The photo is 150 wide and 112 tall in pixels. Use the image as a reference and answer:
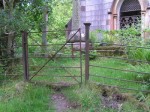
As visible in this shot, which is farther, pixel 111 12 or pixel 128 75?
pixel 111 12

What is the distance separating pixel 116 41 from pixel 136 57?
A: 10.3 feet

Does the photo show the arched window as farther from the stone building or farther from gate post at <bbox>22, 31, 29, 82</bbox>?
gate post at <bbox>22, 31, 29, 82</bbox>

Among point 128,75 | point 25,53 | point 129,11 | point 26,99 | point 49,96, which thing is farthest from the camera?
point 129,11

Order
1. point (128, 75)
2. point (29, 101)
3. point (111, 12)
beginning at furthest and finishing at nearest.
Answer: point (111, 12), point (128, 75), point (29, 101)

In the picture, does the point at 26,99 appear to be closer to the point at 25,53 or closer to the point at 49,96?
the point at 49,96

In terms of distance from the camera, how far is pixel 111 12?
12609 mm

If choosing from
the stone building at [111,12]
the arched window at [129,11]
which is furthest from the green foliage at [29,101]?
the arched window at [129,11]

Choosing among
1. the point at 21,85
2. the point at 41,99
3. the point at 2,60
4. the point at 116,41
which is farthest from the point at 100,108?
the point at 116,41

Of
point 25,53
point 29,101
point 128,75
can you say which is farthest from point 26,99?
point 128,75

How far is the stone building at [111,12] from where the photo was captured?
12.6m

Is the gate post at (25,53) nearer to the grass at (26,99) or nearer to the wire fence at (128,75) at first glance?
the grass at (26,99)

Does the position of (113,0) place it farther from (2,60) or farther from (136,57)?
(2,60)

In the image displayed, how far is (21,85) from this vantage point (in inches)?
237

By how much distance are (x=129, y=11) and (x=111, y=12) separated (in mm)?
877
